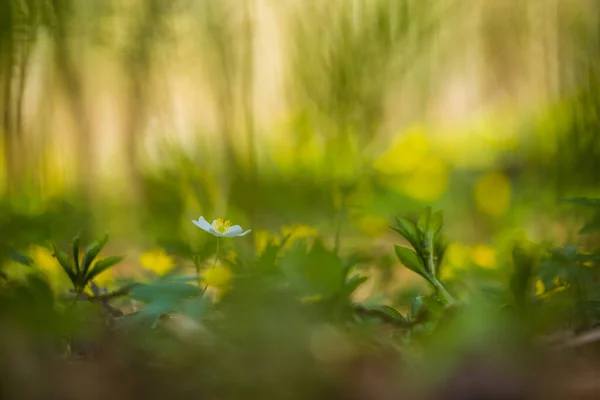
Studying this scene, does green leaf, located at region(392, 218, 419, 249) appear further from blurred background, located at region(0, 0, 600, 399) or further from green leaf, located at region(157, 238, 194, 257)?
green leaf, located at region(157, 238, 194, 257)

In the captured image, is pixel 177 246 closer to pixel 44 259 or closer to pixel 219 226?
pixel 219 226

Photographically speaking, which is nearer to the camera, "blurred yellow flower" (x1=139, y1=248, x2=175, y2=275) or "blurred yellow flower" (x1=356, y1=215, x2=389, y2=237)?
"blurred yellow flower" (x1=139, y1=248, x2=175, y2=275)

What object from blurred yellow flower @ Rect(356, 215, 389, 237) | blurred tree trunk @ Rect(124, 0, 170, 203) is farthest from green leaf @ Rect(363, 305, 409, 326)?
blurred tree trunk @ Rect(124, 0, 170, 203)

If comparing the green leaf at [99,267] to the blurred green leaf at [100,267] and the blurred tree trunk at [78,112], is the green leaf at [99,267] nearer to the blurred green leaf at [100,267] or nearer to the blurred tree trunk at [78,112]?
the blurred green leaf at [100,267]

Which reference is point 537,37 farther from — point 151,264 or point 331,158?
point 151,264

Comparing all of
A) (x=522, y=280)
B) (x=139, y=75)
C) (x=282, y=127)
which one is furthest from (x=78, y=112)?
(x=522, y=280)

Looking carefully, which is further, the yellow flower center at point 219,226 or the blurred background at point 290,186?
the yellow flower center at point 219,226

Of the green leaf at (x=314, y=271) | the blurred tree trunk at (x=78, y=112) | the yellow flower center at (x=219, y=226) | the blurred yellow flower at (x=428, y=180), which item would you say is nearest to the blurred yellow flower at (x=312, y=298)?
the green leaf at (x=314, y=271)

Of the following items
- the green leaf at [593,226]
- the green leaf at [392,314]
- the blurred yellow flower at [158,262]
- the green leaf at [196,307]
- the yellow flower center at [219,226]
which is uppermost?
the blurred yellow flower at [158,262]
